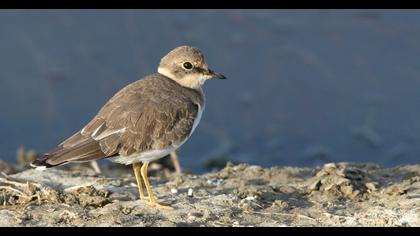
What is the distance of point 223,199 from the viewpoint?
8414 mm

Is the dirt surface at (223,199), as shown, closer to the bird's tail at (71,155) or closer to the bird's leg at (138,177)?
the bird's leg at (138,177)

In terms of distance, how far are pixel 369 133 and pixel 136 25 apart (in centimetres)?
430

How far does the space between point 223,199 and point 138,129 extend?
993 millimetres

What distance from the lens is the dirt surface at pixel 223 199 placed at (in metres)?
7.85

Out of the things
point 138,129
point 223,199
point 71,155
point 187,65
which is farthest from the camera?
point 187,65

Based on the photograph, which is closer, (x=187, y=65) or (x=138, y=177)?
(x=138, y=177)

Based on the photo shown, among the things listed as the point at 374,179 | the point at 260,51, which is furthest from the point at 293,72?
the point at 374,179

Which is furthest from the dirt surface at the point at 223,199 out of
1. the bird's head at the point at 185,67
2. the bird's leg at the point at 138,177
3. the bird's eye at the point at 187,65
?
the bird's eye at the point at 187,65

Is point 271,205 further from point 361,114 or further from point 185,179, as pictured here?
point 361,114

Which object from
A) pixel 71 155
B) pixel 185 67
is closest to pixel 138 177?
pixel 71 155

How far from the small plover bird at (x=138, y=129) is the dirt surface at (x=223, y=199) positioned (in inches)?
14.3

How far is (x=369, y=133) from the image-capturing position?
543 inches

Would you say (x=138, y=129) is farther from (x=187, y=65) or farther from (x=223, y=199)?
(x=187, y=65)

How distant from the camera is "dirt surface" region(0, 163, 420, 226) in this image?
785cm
